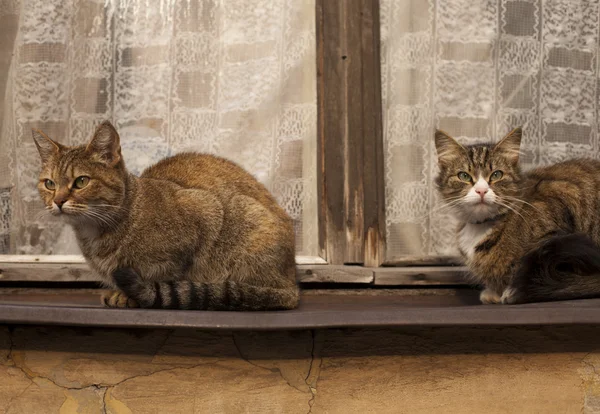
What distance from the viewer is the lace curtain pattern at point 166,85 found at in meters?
3.57

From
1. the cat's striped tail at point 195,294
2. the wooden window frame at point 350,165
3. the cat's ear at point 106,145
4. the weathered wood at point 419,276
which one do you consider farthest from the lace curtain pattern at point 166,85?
the cat's striped tail at point 195,294

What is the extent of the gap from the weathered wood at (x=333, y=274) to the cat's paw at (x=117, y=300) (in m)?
0.93

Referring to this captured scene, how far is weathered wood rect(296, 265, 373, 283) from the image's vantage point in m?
3.48

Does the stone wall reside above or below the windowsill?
below

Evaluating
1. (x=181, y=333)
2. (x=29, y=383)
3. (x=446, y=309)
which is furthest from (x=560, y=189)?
(x=29, y=383)

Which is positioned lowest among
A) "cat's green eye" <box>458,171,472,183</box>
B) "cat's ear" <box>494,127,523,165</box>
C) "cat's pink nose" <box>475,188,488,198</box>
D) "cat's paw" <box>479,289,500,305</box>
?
"cat's paw" <box>479,289,500,305</box>

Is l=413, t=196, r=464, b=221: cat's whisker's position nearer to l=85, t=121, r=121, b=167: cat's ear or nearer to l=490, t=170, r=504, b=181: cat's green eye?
l=490, t=170, r=504, b=181: cat's green eye

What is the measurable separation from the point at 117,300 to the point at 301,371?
0.78m

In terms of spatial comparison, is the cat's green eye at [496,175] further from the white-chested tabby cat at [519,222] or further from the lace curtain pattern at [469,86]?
the lace curtain pattern at [469,86]

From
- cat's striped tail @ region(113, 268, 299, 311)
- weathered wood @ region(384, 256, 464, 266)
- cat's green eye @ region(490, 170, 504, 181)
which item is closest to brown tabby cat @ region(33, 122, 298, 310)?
cat's striped tail @ region(113, 268, 299, 311)

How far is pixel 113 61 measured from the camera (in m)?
3.60

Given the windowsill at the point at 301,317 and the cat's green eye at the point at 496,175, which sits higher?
the cat's green eye at the point at 496,175

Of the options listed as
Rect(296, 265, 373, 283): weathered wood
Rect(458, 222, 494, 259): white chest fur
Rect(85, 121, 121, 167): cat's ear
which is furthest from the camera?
Rect(296, 265, 373, 283): weathered wood

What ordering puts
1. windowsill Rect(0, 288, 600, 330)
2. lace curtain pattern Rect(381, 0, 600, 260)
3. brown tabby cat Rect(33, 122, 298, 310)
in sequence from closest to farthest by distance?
windowsill Rect(0, 288, 600, 330), brown tabby cat Rect(33, 122, 298, 310), lace curtain pattern Rect(381, 0, 600, 260)
